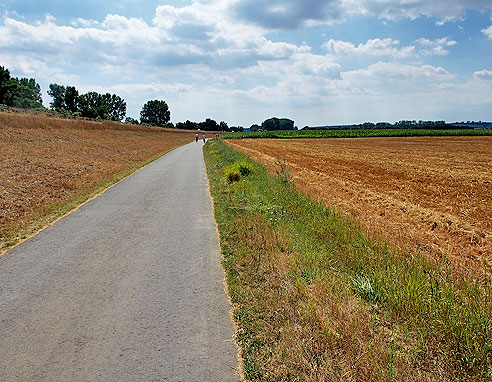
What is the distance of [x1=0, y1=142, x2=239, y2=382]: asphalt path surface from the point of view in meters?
3.34

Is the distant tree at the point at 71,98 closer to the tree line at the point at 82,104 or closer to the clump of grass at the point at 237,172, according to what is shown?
the tree line at the point at 82,104

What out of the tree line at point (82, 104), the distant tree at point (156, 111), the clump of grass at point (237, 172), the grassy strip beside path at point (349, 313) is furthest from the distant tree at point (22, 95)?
the grassy strip beside path at point (349, 313)

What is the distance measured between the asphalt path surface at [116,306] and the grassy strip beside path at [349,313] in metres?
0.42

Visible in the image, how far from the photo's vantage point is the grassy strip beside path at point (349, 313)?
10.2 ft

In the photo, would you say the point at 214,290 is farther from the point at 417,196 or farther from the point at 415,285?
the point at 417,196

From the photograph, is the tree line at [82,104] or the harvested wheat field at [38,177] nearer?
the harvested wheat field at [38,177]

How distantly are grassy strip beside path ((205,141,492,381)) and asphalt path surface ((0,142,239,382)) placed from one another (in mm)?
420

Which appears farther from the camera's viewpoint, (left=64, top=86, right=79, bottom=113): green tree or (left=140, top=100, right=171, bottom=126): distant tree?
(left=140, top=100, right=171, bottom=126): distant tree

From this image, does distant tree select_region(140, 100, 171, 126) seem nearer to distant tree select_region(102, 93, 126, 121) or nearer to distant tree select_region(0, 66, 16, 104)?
distant tree select_region(102, 93, 126, 121)

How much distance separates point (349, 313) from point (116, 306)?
298 cm

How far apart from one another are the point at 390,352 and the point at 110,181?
14643 mm

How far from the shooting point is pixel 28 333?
12.7 ft

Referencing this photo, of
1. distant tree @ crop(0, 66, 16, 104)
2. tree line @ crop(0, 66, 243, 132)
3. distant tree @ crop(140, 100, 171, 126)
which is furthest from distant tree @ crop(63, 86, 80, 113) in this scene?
distant tree @ crop(140, 100, 171, 126)

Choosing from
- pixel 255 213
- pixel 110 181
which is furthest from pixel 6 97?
pixel 255 213
